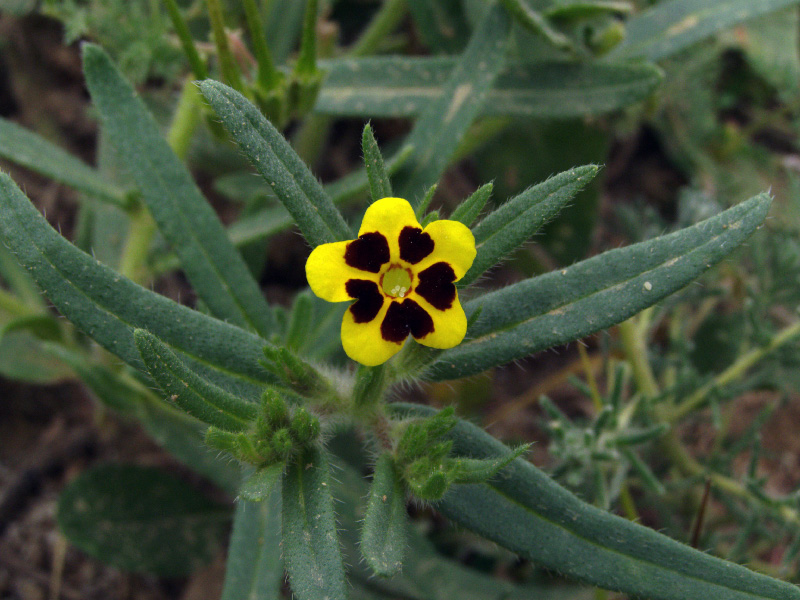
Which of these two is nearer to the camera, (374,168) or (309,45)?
(374,168)

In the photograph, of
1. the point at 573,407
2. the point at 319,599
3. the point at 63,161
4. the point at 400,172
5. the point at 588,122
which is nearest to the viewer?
the point at 319,599

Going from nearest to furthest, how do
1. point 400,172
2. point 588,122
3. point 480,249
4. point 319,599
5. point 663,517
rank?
point 319,599 → point 480,249 → point 400,172 → point 663,517 → point 588,122

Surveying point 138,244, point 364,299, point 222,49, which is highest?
point 222,49

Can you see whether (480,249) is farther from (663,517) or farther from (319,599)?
(663,517)

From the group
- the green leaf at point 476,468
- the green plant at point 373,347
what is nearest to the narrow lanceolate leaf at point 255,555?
the green plant at point 373,347

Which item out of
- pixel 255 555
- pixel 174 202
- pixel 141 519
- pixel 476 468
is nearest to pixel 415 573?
pixel 255 555

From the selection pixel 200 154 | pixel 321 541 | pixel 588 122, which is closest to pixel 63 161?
pixel 200 154

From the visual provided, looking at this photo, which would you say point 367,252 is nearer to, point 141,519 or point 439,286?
point 439,286
